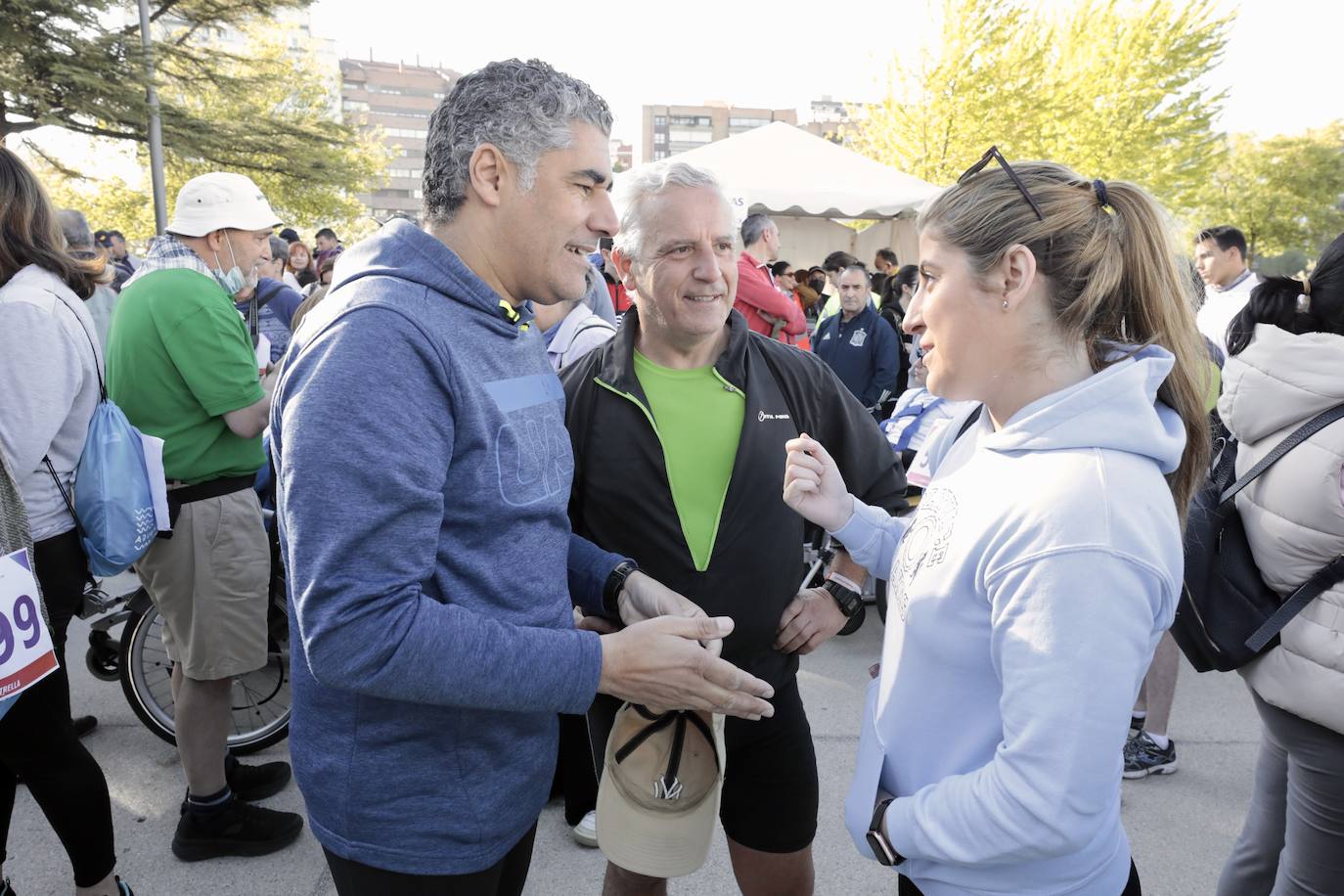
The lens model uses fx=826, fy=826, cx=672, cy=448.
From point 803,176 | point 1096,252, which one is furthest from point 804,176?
point 1096,252

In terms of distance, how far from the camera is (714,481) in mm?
1997

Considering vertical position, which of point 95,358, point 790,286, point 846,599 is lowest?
point 846,599

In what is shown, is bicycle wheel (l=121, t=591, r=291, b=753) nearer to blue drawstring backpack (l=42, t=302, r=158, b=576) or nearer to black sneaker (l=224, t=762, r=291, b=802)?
black sneaker (l=224, t=762, r=291, b=802)

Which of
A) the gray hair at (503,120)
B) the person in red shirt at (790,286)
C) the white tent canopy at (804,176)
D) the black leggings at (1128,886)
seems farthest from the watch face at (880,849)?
the white tent canopy at (804,176)

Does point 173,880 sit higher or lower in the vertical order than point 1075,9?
lower

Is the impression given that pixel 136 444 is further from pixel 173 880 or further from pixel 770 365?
pixel 770 365

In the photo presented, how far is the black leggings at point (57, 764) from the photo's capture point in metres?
2.05

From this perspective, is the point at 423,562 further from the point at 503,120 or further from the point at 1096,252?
the point at 1096,252

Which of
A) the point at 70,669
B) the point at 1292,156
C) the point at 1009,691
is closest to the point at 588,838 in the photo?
the point at 1009,691

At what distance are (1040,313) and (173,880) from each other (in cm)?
305

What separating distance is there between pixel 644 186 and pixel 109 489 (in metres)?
1.68

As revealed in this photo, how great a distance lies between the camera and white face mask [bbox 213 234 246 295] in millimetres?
2930

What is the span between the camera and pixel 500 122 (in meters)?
1.26

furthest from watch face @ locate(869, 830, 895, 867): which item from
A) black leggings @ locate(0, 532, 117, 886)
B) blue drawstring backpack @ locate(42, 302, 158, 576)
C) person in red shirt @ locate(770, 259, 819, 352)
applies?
person in red shirt @ locate(770, 259, 819, 352)
